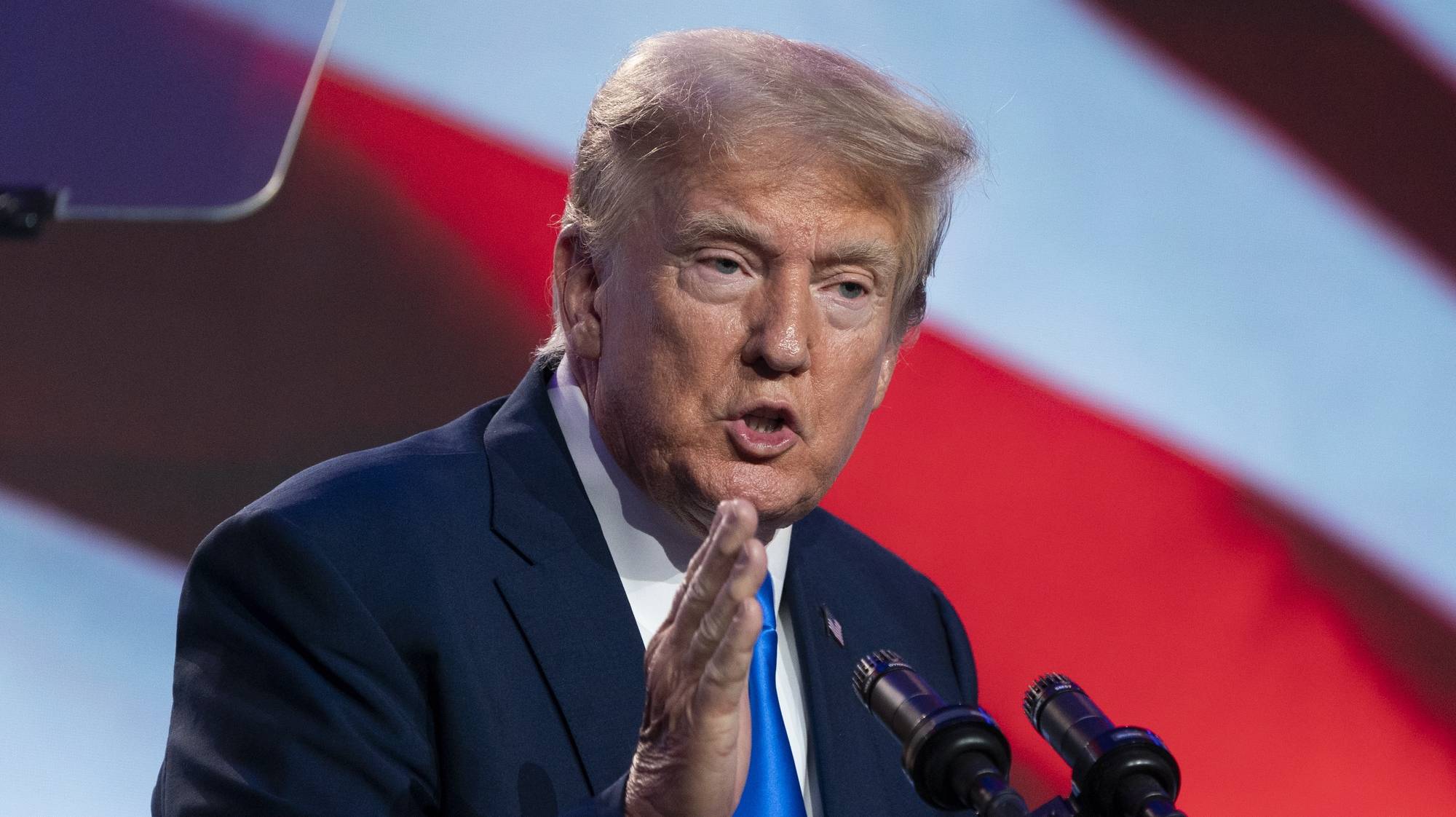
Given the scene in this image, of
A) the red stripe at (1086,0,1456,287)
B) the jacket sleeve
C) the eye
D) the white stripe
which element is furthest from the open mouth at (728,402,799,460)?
the red stripe at (1086,0,1456,287)

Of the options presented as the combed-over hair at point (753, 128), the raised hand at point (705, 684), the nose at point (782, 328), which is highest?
the combed-over hair at point (753, 128)

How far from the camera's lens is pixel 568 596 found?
1896 mm

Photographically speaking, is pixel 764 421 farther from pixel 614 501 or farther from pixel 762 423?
pixel 614 501

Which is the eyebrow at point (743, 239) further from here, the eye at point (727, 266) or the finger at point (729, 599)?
the finger at point (729, 599)

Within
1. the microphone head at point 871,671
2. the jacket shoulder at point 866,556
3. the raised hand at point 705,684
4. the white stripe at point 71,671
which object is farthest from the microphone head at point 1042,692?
the white stripe at point 71,671

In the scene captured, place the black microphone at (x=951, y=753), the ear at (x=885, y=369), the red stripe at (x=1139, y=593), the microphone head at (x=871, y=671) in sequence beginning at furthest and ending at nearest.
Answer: the red stripe at (x=1139, y=593) < the ear at (x=885, y=369) < the microphone head at (x=871, y=671) < the black microphone at (x=951, y=753)

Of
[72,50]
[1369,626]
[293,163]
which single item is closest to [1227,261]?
[1369,626]

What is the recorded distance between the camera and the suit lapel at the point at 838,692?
6.73 ft

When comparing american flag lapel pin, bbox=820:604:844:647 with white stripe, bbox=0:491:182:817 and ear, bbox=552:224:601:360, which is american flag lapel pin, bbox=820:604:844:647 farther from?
white stripe, bbox=0:491:182:817

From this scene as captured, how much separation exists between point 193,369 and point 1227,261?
76.3 inches

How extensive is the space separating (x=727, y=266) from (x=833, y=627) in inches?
25.5

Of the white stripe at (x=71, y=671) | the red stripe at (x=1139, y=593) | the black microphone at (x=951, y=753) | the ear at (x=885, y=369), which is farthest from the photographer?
the red stripe at (x=1139, y=593)

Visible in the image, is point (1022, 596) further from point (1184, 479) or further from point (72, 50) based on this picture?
point (72, 50)

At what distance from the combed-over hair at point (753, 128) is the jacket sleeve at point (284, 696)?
0.58 meters
